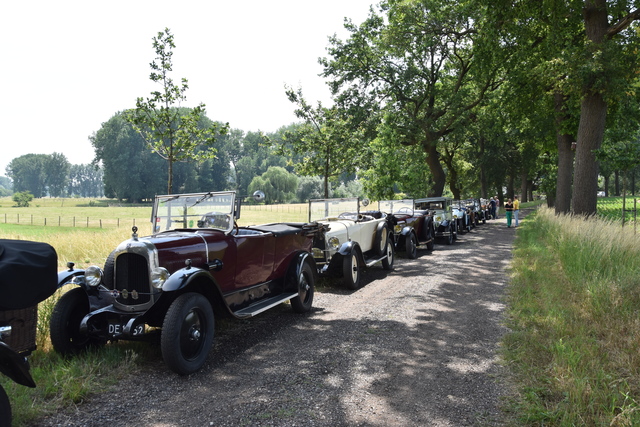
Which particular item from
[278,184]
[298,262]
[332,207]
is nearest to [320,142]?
[332,207]

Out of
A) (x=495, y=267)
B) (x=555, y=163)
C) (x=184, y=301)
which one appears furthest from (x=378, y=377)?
(x=555, y=163)

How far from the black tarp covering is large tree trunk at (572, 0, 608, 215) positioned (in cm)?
1353

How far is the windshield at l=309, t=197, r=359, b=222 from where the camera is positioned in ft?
35.6

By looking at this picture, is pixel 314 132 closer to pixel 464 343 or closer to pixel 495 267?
pixel 495 267

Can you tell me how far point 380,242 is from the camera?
11.0 m

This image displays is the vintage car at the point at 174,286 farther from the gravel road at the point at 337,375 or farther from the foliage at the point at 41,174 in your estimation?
the foliage at the point at 41,174

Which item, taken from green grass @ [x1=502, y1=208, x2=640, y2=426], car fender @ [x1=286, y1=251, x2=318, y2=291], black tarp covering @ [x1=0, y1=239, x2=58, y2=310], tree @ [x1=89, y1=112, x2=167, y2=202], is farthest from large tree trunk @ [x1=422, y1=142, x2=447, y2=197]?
tree @ [x1=89, y1=112, x2=167, y2=202]

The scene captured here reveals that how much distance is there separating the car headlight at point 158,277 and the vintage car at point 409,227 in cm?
849

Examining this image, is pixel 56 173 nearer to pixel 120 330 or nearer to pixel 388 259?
pixel 388 259

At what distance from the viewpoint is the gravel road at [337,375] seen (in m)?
3.70

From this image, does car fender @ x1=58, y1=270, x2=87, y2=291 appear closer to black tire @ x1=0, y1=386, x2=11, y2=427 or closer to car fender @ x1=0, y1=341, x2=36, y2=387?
car fender @ x1=0, y1=341, x2=36, y2=387

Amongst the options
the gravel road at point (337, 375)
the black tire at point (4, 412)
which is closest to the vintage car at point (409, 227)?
the gravel road at point (337, 375)

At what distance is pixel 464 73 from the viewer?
956 inches

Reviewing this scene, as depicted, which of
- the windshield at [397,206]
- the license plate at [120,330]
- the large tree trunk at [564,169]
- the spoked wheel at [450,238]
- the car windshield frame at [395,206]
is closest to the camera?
the license plate at [120,330]
